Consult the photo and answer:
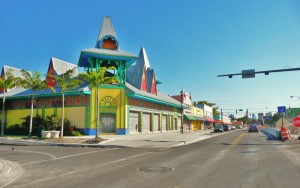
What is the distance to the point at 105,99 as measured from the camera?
34812 millimetres

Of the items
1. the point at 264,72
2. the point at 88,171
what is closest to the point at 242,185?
the point at 88,171

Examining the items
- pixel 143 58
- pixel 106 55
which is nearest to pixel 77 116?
pixel 106 55

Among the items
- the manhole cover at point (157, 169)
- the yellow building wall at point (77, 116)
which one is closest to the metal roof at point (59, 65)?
the yellow building wall at point (77, 116)

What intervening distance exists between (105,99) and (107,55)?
5658 mm

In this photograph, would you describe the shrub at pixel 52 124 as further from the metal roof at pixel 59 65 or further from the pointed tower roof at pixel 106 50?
the metal roof at pixel 59 65

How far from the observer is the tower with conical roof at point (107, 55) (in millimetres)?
35750

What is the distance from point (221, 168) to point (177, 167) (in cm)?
167

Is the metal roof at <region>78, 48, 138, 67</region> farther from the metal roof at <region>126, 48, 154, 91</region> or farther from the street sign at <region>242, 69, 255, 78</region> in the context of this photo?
the street sign at <region>242, 69, 255, 78</region>

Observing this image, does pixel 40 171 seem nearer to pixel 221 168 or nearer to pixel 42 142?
pixel 221 168

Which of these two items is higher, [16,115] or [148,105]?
[148,105]

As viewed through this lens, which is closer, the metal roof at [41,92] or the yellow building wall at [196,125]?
the metal roof at [41,92]

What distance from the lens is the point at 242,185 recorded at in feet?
25.3

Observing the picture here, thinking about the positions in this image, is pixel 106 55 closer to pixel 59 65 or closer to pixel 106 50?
pixel 106 50

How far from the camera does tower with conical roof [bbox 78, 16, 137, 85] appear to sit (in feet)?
117
